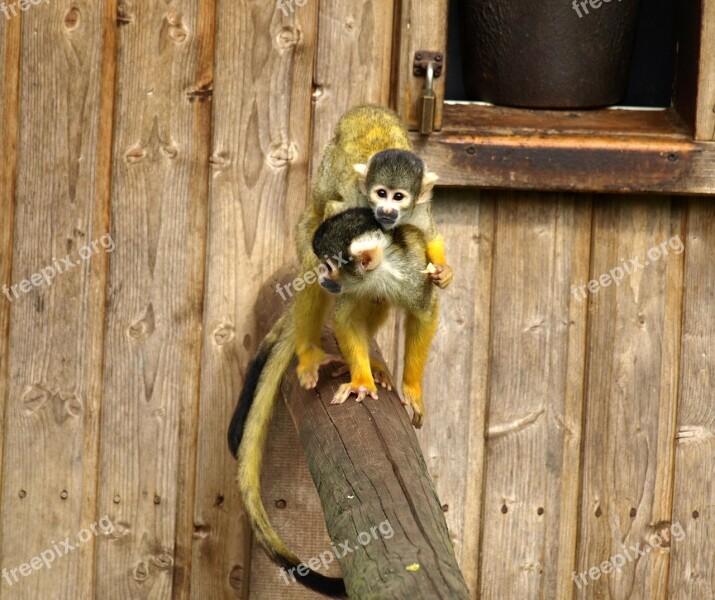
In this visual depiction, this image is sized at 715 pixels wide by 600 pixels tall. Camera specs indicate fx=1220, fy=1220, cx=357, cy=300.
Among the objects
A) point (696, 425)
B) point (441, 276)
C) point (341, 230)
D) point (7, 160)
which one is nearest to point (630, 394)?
point (696, 425)

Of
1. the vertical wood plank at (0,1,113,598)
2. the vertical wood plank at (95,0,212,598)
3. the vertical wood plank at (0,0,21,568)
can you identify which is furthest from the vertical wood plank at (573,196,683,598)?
the vertical wood plank at (0,0,21,568)

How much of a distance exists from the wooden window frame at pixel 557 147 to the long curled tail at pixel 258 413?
0.78 metres

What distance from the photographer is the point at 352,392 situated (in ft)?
10.4

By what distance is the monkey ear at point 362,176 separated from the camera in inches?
133

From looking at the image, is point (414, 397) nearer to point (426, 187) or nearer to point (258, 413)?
point (258, 413)

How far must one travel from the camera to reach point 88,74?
4035 mm

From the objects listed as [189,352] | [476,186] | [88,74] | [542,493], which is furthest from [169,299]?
[542,493]

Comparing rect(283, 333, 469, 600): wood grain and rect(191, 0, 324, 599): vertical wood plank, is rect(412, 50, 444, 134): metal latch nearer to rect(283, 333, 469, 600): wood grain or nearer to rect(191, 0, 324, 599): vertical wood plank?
rect(191, 0, 324, 599): vertical wood plank

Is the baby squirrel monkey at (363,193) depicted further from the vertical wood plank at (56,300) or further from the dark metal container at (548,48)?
the vertical wood plank at (56,300)

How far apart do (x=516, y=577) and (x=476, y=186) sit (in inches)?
53.9

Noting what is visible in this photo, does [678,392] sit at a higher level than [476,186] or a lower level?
lower

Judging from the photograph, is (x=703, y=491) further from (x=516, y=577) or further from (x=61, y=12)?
(x=61, y=12)

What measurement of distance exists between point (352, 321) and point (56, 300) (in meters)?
1.31

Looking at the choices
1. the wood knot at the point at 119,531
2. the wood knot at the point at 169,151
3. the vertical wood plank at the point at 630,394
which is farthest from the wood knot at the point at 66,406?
the vertical wood plank at the point at 630,394
